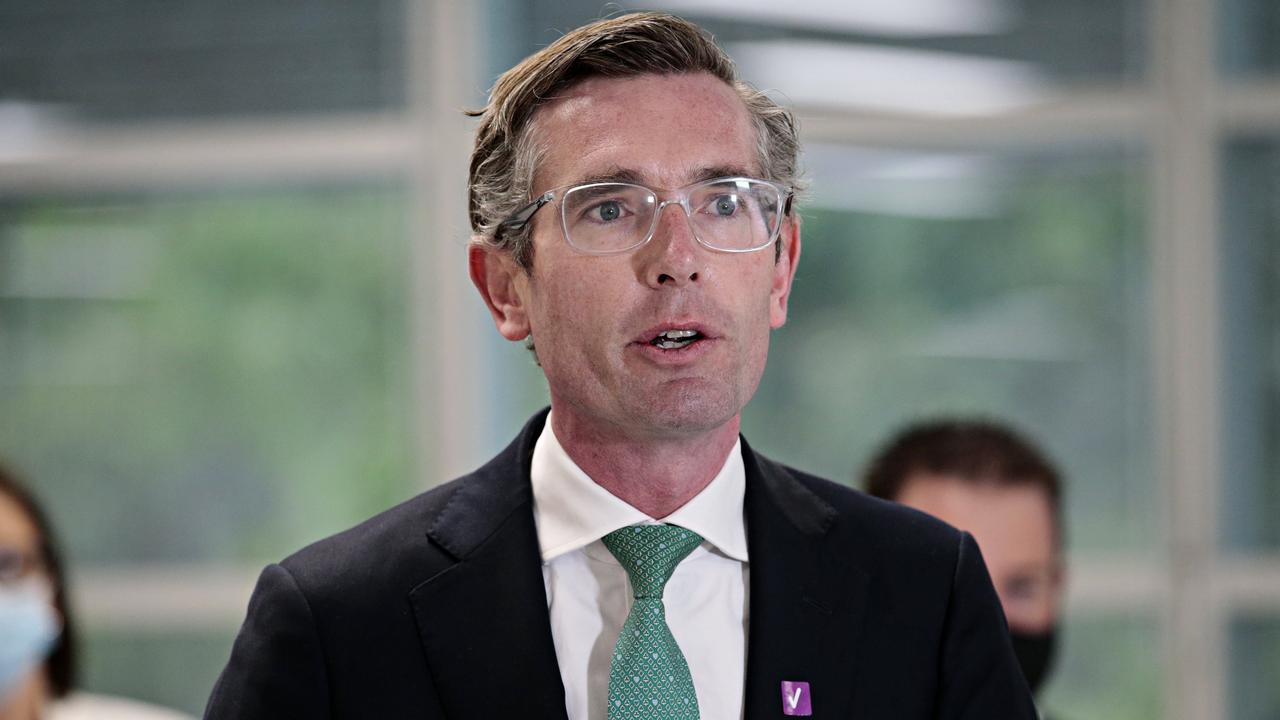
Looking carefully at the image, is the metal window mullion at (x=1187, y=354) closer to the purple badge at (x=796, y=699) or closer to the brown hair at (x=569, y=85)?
Answer: the brown hair at (x=569, y=85)

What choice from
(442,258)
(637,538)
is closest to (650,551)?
(637,538)

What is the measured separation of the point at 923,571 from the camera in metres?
1.39

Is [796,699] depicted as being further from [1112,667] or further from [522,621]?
[1112,667]

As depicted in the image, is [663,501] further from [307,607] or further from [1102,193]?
[1102,193]

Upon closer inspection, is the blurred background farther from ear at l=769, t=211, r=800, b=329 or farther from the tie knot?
the tie knot

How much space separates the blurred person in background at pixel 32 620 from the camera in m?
2.59

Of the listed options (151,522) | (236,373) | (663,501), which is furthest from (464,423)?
(663,501)

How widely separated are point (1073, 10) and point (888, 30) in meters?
0.52

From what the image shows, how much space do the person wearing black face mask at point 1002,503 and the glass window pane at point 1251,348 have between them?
193 centimetres

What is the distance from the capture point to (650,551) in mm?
1373

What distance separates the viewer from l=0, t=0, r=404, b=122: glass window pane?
4117 mm

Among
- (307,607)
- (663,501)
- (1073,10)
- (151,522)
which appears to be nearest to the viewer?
(307,607)

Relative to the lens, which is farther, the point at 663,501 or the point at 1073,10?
the point at 1073,10

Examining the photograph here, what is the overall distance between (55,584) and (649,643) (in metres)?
1.82
